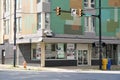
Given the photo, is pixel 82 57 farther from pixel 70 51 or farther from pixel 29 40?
pixel 29 40

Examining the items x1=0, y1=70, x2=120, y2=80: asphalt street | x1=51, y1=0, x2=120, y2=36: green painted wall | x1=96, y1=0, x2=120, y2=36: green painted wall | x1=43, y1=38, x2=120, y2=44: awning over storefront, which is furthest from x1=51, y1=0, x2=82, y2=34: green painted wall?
x1=0, y1=70, x2=120, y2=80: asphalt street

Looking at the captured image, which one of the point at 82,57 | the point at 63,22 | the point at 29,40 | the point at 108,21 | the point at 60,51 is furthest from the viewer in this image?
the point at 108,21

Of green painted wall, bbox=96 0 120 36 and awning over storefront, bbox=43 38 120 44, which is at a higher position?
green painted wall, bbox=96 0 120 36

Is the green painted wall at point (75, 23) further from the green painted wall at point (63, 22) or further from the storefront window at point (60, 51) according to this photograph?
the storefront window at point (60, 51)

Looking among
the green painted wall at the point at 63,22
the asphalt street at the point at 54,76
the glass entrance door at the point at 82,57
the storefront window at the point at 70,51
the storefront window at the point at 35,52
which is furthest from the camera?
the glass entrance door at the point at 82,57

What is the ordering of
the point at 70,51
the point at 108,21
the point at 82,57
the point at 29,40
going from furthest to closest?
the point at 108,21 < the point at 82,57 < the point at 70,51 < the point at 29,40

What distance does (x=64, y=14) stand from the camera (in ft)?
150

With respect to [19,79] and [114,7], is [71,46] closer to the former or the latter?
[114,7]

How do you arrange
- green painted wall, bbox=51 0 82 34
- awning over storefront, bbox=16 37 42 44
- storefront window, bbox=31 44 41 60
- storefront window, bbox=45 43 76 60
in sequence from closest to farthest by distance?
1. awning over storefront, bbox=16 37 42 44
2. green painted wall, bbox=51 0 82 34
3. storefront window, bbox=45 43 76 60
4. storefront window, bbox=31 44 41 60

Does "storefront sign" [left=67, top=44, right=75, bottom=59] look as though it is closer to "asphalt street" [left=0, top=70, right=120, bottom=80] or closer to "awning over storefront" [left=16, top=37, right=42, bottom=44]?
"awning over storefront" [left=16, top=37, right=42, bottom=44]

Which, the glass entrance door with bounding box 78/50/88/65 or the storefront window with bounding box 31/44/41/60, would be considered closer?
the storefront window with bounding box 31/44/41/60

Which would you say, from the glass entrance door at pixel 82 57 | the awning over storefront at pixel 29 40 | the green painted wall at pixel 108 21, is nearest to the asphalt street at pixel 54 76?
the awning over storefront at pixel 29 40

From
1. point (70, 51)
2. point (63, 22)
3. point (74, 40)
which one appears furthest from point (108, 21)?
point (63, 22)

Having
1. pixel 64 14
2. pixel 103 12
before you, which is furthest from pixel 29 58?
pixel 103 12
